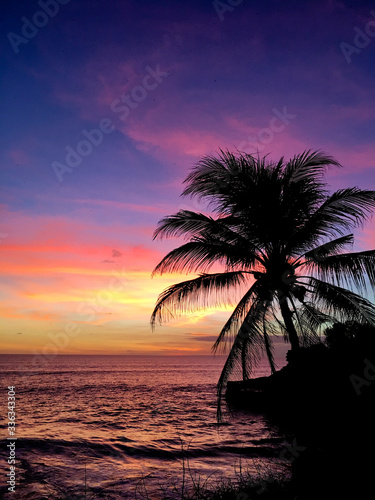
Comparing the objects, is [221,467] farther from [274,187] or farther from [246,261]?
[274,187]

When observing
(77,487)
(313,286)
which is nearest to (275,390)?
(313,286)

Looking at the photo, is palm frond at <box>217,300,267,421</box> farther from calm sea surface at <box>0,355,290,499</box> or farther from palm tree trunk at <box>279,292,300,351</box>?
calm sea surface at <box>0,355,290,499</box>

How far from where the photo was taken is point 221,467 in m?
8.48

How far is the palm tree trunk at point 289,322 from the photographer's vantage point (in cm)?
802

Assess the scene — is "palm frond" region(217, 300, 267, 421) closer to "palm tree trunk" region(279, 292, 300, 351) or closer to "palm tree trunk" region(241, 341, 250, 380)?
"palm tree trunk" region(241, 341, 250, 380)

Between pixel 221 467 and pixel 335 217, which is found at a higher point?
pixel 335 217

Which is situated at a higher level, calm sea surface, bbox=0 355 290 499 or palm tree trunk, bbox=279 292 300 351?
palm tree trunk, bbox=279 292 300 351

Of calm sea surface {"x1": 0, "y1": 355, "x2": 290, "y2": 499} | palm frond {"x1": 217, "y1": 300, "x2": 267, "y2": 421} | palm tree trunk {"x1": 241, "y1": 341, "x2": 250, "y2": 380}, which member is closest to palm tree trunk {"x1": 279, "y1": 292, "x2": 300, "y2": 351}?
palm frond {"x1": 217, "y1": 300, "x2": 267, "y2": 421}

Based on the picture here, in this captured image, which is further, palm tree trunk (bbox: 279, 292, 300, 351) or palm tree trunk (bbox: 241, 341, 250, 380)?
palm tree trunk (bbox: 279, 292, 300, 351)

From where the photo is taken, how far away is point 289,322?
8.05m

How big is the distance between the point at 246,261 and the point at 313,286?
1.75m

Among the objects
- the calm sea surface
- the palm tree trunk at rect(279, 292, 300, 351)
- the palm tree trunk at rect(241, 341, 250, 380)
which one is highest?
the palm tree trunk at rect(279, 292, 300, 351)

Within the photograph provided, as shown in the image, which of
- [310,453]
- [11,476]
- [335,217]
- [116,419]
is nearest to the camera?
[310,453]

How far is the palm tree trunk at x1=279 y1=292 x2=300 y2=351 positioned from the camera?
802 cm
